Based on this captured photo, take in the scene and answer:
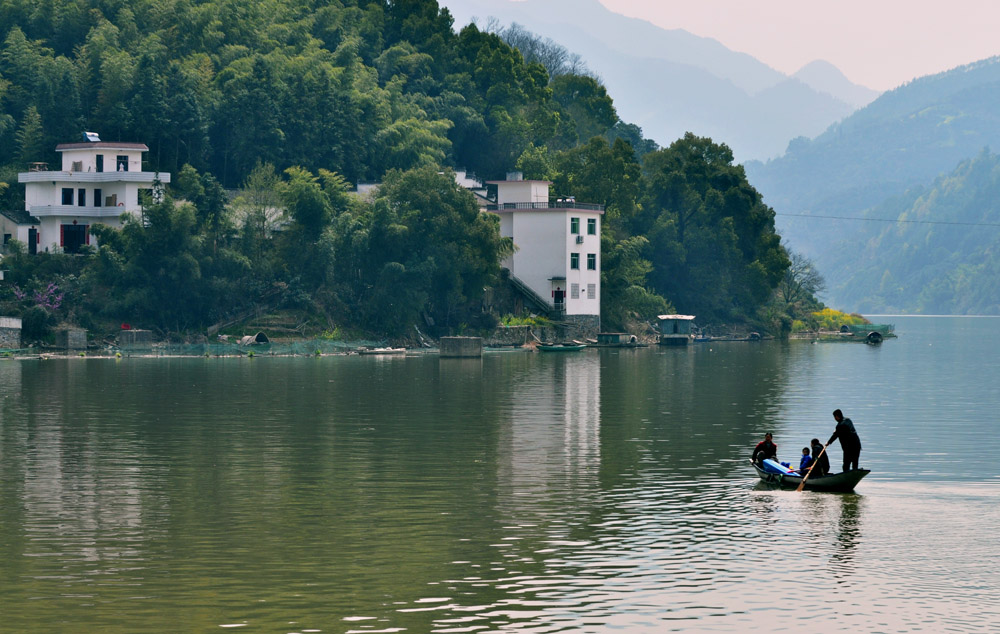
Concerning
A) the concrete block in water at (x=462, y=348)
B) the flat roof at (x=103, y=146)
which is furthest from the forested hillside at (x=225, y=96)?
the concrete block in water at (x=462, y=348)

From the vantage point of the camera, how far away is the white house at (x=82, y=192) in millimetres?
140625

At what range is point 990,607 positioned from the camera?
2558cm

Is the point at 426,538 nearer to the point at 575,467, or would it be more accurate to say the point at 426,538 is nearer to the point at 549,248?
the point at 575,467

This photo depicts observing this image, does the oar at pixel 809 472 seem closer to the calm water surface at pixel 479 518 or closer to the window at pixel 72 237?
the calm water surface at pixel 479 518

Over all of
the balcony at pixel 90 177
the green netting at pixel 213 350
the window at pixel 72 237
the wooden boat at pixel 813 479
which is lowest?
the wooden boat at pixel 813 479

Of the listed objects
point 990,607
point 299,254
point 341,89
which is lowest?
point 990,607

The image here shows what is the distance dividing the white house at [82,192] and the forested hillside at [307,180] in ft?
16.2

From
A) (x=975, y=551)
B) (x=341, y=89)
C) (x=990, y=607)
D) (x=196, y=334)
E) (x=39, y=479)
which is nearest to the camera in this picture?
(x=990, y=607)

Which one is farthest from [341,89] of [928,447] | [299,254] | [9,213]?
[928,447]

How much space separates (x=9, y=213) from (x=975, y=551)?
431 feet

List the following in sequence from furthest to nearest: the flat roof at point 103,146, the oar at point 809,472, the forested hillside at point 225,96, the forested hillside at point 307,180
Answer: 1. the forested hillside at point 225,96
2. the flat roof at point 103,146
3. the forested hillside at point 307,180
4. the oar at point 809,472

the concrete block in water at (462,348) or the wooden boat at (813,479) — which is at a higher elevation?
the concrete block in water at (462,348)

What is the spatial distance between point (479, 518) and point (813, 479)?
39.1ft

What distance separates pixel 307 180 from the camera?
492 ft
